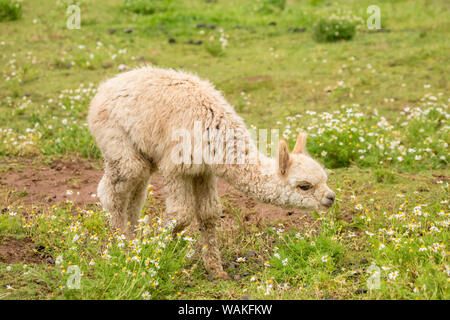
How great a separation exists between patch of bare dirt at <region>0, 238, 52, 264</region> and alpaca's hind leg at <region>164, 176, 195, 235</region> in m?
1.32

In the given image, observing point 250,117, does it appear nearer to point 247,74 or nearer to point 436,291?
point 247,74

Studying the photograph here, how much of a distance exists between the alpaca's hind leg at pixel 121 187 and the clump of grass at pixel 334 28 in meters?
8.11

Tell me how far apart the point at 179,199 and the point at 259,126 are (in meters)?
4.36

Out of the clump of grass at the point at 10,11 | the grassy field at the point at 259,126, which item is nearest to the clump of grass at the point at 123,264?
the grassy field at the point at 259,126

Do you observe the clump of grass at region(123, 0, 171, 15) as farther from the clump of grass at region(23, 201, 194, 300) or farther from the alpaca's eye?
the alpaca's eye

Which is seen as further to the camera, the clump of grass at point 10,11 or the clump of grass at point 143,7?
the clump of grass at point 143,7

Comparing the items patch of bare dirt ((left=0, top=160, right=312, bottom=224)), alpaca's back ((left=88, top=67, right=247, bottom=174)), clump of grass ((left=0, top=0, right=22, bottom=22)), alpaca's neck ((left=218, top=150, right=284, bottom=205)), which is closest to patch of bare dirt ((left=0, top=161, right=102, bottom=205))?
patch of bare dirt ((left=0, top=160, right=312, bottom=224))

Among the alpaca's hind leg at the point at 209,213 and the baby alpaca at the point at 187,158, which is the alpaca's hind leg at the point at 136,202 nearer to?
the baby alpaca at the point at 187,158

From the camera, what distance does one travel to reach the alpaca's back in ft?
17.1

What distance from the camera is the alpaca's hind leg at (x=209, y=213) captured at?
5.55m

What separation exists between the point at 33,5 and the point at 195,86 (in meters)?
11.0

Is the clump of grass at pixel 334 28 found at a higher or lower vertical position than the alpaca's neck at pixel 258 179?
higher
